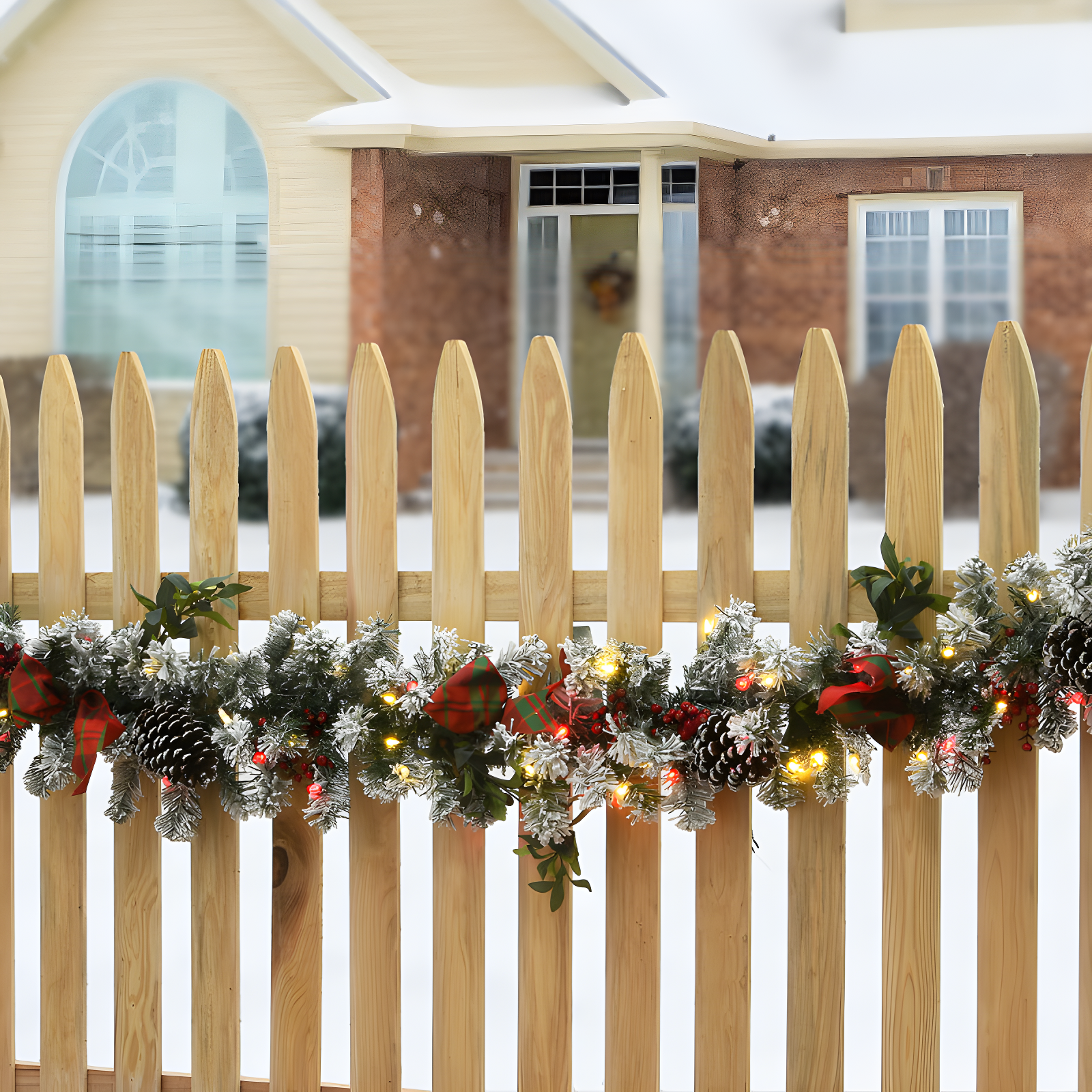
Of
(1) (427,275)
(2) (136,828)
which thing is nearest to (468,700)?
(2) (136,828)

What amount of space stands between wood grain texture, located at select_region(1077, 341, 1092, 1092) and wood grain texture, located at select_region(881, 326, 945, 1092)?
0.50 feet

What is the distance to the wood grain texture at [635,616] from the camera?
3.52 feet

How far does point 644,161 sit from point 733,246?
2.55ft

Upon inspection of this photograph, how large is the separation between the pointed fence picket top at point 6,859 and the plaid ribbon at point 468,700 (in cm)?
64

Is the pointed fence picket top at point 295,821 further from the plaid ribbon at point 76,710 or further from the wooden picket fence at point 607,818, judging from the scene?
the plaid ribbon at point 76,710

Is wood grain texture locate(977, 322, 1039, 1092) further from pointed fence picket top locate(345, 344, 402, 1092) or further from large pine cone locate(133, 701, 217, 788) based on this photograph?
large pine cone locate(133, 701, 217, 788)

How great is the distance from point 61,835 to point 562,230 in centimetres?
233

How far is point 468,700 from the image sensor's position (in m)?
0.99

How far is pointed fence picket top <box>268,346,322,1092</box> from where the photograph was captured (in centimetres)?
114

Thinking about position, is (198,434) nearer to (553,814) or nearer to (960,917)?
(553,814)

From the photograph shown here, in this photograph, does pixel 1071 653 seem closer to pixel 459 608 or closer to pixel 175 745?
pixel 459 608

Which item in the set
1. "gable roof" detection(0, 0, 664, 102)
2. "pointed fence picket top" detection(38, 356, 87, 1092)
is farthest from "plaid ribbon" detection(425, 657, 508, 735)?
"gable roof" detection(0, 0, 664, 102)

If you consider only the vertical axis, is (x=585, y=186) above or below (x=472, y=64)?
below

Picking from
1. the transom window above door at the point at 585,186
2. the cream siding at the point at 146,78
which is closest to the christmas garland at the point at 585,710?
the transom window above door at the point at 585,186
